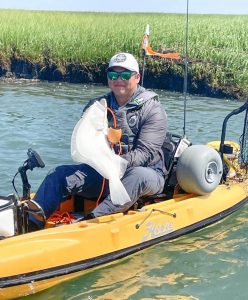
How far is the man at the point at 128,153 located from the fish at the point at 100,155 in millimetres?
209

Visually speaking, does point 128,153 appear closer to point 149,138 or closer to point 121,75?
point 149,138

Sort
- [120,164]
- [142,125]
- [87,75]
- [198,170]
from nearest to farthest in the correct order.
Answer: [120,164] < [142,125] < [198,170] < [87,75]

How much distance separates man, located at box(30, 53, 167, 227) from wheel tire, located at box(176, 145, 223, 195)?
289mm

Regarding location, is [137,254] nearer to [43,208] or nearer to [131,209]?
[131,209]

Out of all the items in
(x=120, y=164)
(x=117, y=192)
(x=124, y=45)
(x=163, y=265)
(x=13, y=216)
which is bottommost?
(x=163, y=265)

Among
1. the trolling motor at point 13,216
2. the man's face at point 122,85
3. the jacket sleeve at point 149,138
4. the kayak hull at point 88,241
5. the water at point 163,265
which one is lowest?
the water at point 163,265

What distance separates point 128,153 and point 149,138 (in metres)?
0.24

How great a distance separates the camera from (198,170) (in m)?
5.90

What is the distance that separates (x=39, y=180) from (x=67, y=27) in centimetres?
1471

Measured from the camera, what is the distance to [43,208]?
17.2 feet

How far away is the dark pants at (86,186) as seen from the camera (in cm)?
530

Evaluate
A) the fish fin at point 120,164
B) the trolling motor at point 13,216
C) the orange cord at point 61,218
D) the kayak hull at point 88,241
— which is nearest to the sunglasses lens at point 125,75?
the fish fin at point 120,164

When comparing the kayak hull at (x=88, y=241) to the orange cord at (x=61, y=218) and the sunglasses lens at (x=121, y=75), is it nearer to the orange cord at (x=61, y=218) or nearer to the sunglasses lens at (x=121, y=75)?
the orange cord at (x=61, y=218)

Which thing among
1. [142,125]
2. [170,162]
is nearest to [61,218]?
[142,125]
